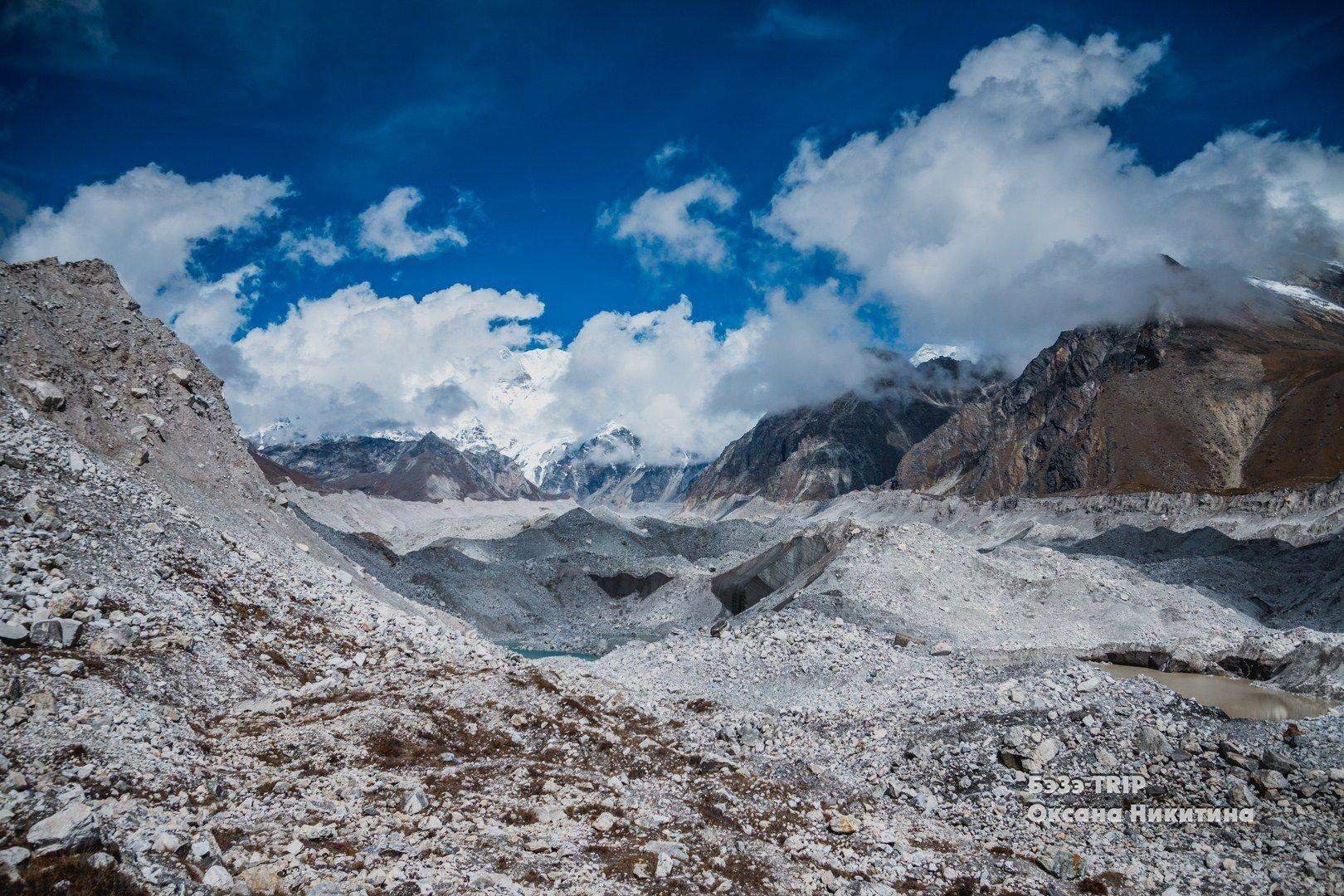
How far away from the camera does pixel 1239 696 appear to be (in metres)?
30.1

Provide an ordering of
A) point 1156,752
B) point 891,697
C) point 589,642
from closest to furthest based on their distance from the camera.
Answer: point 1156,752 → point 891,697 → point 589,642

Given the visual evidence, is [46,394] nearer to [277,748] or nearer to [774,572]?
[277,748]

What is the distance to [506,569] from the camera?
7631 cm

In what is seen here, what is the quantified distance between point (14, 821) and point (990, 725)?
65.2 feet

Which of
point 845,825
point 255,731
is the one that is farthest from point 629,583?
point 845,825

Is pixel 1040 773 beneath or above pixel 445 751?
above

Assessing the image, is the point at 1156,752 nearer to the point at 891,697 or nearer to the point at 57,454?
the point at 891,697

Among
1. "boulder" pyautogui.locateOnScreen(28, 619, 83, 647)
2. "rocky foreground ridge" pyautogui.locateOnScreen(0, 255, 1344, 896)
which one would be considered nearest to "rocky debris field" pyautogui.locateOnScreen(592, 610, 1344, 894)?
"rocky foreground ridge" pyautogui.locateOnScreen(0, 255, 1344, 896)

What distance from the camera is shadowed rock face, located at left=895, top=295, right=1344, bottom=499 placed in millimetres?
127375

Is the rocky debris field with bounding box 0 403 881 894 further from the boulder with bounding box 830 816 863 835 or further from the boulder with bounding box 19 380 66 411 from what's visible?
the boulder with bounding box 19 380 66 411

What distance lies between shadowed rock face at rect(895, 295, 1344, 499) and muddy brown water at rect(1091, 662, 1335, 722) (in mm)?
92147

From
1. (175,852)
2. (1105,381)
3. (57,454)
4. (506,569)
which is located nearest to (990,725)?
(175,852)

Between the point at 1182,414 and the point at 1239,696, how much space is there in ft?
463

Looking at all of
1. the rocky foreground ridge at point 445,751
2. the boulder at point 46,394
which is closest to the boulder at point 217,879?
the rocky foreground ridge at point 445,751
